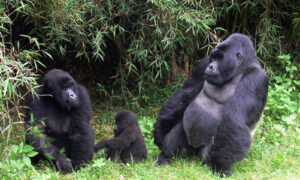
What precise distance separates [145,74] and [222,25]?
55.5 inches

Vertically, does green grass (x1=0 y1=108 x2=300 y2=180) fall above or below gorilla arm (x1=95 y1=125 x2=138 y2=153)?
below

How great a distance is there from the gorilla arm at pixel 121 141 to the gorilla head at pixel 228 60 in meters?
0.91

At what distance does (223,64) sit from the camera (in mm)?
3654

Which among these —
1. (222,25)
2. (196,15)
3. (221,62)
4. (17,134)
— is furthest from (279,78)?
(17,134)

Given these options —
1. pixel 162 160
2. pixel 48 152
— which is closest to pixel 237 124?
pixel 162 160

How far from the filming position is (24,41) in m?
5.62

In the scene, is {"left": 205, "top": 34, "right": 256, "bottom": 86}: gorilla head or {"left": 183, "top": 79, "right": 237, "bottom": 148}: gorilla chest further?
{"left": 183, "top": 79, "right": 237, "bottom": 148}: gorilla chest

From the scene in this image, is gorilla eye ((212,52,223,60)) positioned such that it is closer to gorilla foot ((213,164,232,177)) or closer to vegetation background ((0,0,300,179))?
vegetation background ((0,0,300,179))

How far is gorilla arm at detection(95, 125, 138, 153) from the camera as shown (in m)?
3.85

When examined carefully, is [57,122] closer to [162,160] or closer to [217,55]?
[162,160]

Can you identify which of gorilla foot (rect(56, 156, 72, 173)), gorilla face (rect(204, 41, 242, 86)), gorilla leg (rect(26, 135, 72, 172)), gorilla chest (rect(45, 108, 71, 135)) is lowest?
gorilla foot (rect(56, 156, 72, 173))

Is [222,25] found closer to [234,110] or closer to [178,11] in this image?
[178,11]

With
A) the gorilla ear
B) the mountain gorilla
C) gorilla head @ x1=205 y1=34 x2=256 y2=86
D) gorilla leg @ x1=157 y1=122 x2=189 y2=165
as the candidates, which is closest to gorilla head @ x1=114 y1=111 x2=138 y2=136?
the mountain gorilla

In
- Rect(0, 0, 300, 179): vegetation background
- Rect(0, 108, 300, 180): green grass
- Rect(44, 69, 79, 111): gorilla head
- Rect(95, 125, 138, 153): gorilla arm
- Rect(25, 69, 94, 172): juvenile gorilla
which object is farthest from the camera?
Rect(95, 125, 138, 153): gorilla arm
